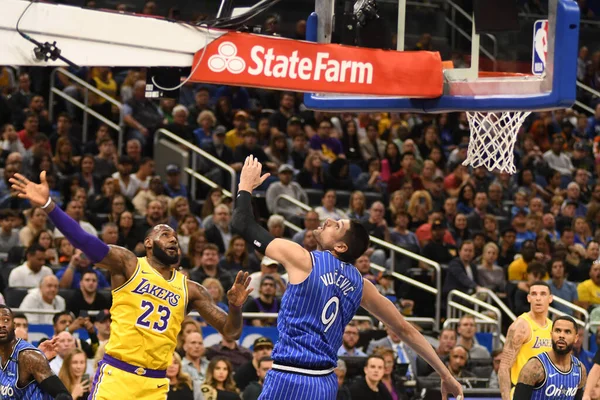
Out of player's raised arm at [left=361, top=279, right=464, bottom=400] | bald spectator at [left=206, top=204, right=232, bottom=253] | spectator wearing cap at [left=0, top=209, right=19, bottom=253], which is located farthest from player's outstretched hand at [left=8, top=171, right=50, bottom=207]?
bald spectator at [left=206, top=204, right=232, bottom=253]

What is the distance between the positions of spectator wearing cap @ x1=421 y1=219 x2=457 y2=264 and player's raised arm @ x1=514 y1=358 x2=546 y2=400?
632cm

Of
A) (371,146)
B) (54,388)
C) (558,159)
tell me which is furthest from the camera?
(558,159)

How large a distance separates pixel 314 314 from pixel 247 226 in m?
0.68

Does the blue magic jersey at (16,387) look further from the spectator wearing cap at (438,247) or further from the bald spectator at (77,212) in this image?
the spectator wearing cap at (438,247)

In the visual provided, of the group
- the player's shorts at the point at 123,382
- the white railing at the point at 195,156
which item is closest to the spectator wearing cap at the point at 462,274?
the white railing at the point at 195,156

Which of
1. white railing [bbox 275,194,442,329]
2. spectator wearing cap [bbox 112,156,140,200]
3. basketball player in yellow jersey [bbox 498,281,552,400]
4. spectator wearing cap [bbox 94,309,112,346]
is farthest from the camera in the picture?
spectator wearing cap [bbox 112,156,140,200]

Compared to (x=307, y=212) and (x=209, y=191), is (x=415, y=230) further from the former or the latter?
(x=209, y=191)

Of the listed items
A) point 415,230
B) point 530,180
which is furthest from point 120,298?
point 530,180

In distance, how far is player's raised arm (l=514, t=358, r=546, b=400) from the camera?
9.84 metres

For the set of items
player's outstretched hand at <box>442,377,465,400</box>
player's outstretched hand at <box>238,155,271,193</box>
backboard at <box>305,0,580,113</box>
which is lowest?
player's outstretched hand at <box>442,377,465,400</box>

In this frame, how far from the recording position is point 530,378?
988cm

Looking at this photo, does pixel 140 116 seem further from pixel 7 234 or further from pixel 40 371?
pixel 40 371

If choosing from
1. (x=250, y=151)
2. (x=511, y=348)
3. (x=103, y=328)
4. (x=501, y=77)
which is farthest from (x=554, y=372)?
(x=250, y=151)

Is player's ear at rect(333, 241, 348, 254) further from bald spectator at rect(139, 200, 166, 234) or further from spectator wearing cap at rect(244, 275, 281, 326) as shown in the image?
bald spectator at rect(139, 200, 166, 234)
